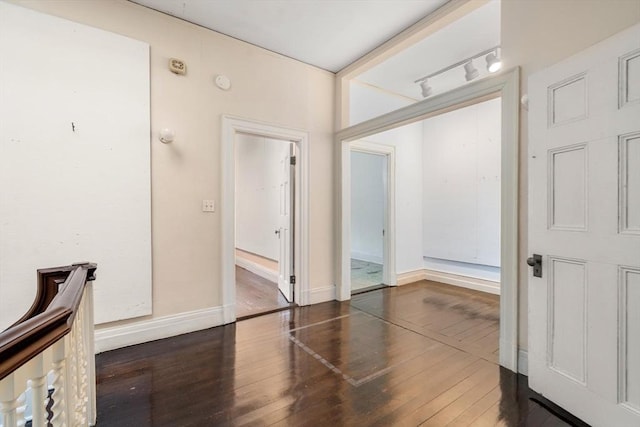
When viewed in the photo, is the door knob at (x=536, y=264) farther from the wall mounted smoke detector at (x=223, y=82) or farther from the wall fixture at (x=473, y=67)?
the wall mounted smoke detector at (x=223, y=82)

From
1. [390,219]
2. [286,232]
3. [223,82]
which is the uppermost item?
[223,82]

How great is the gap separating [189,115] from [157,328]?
2010 millimetres

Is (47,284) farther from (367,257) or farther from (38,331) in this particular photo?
(367,257)

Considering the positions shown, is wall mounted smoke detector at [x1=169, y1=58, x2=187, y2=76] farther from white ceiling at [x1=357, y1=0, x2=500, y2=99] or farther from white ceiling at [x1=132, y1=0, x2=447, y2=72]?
white ceiling at [x1=357, y1=0, x2=500, y2=99]

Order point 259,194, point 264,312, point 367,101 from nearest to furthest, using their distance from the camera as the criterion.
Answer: point 264,312
point 367,101
point 259,194

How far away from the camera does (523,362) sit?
206cm

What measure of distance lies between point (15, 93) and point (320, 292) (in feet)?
10.9

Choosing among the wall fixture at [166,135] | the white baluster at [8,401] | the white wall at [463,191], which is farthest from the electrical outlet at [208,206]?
the white wall at [463,191]

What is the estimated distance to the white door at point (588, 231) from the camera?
1.41 metres

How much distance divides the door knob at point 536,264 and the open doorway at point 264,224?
2.52m

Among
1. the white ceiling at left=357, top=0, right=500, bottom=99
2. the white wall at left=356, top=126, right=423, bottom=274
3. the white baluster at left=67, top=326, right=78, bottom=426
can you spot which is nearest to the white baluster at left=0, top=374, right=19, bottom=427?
the white baluster at left=67, top=326, right=78, bottom=426

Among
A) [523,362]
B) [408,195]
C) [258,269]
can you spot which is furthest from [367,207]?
[523,362]

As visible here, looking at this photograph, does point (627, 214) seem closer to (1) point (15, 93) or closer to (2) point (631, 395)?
(2) point (631, 395)

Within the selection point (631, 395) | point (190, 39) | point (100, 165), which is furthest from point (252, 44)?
point (631, 395)
